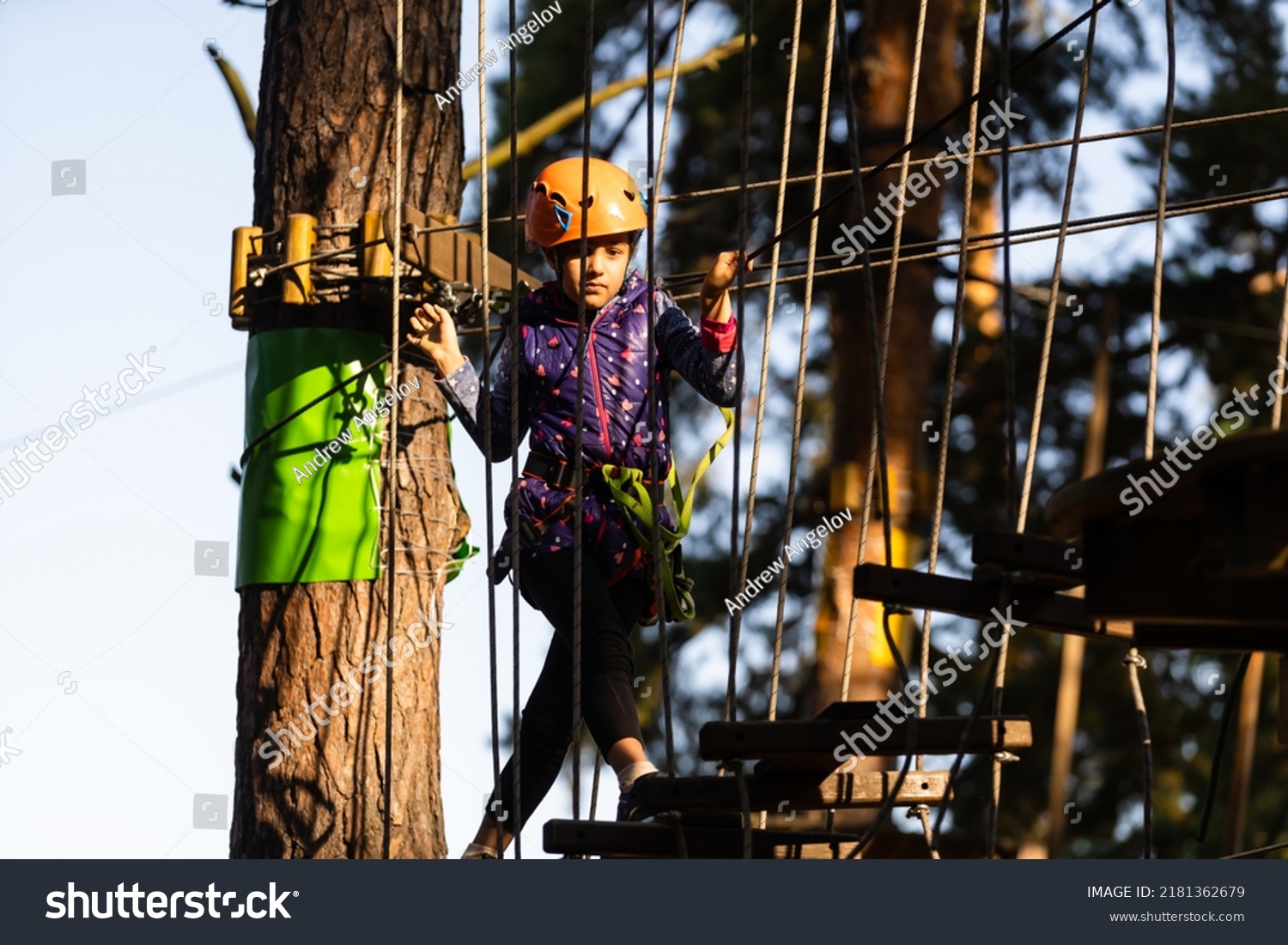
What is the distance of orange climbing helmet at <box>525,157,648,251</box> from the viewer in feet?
11.3

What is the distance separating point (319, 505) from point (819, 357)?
21.1 ft

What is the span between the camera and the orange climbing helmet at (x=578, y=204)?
344cm

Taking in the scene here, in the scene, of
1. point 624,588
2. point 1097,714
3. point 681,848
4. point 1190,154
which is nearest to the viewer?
point 681,848

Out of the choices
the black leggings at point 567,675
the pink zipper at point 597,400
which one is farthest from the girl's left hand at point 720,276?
the black leggings at point 567,675

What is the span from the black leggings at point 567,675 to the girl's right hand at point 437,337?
0.41 m

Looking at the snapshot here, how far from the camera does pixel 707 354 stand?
3.30 meters

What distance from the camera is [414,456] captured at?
3705 mm

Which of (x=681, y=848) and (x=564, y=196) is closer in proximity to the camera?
(x=681, y=848)

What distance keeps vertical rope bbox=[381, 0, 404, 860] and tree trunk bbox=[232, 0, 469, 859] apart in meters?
0.02

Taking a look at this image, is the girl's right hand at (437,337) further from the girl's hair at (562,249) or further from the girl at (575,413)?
the girl's hair at (562,249)

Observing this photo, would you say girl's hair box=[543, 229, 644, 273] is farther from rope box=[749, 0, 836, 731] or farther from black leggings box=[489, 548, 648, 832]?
black leggings box=[489, 548, 648, 832]

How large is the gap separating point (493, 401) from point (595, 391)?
21 cm
